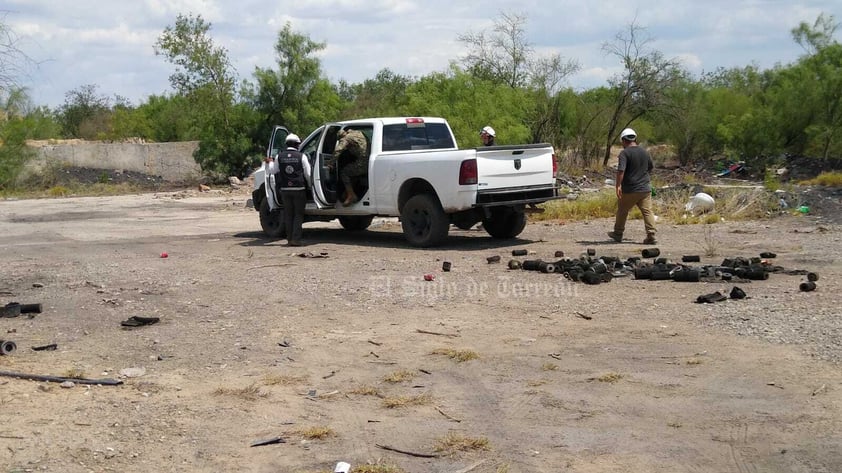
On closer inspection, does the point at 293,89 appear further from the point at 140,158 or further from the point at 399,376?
the point at 399,376

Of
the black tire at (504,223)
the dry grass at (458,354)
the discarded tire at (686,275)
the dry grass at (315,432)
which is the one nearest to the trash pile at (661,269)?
the discarded tire at (686,275)

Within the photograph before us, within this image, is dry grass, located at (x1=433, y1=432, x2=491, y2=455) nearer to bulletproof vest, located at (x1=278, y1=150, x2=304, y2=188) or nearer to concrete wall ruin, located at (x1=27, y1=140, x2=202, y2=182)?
bulletproof vest, located at (x1=278, y1=150, x2=304, y2=188)

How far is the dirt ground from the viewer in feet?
17.7

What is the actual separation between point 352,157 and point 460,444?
33.5ft

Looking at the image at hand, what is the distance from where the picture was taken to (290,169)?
14883 millimetres

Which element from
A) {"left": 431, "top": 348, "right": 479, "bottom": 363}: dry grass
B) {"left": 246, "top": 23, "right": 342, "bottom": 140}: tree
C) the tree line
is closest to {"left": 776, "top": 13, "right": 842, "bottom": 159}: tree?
the tree line

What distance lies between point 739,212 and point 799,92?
25.0 metres

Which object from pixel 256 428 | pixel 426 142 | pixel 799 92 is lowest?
pixel 256 428

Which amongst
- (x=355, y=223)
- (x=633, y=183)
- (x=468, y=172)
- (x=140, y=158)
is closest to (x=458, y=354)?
(x=468, y=172)

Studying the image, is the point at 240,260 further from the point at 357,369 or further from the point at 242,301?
the point at 357,369

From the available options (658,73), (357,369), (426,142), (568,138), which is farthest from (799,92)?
(357,369)

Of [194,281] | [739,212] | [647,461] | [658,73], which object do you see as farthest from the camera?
[658,73]

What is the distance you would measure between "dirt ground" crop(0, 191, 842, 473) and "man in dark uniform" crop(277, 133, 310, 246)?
75.3 inches

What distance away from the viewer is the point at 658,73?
4303 cm
